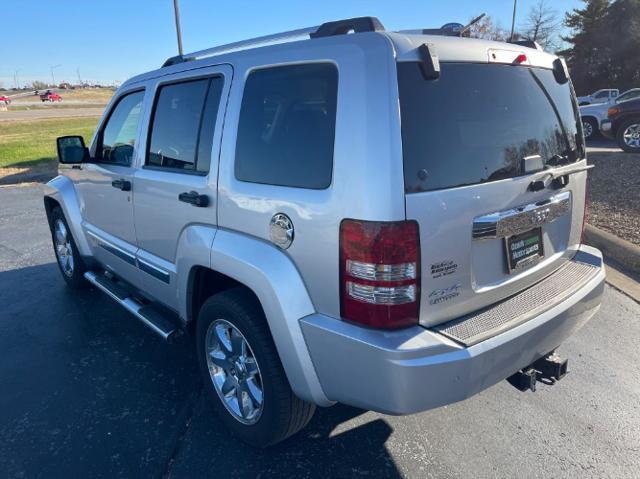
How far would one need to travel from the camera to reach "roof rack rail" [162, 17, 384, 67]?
2143mm

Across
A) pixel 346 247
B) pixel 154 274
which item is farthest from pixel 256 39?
pixel 154 274

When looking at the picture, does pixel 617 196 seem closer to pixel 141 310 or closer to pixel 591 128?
pixel 141 310

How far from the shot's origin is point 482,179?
6.89ft

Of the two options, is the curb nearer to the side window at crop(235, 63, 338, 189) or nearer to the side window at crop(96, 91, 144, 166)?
the side window at crop(235, 63, 338, 189)

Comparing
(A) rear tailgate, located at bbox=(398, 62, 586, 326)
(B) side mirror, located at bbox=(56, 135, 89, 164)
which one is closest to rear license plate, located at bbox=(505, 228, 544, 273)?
(A) rear tailgate, located at bbox=(398, 62, 586, 326)

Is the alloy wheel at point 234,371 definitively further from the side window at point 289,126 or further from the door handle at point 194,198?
the side window at point 289,126

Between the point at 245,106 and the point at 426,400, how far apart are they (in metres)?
1.64

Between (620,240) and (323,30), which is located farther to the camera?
(620,240)

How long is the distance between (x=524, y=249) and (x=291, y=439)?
5.32ft

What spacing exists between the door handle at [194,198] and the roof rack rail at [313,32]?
0.85 meters

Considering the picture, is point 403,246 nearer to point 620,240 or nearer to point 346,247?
point 346,247

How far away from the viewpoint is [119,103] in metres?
3.81

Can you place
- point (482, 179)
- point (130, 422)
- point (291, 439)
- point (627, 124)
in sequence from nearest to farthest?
point (482, 179)
point (291, 439)
point (130, 422)
point (627, 124)

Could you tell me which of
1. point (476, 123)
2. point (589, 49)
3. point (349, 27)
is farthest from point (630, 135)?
point (589, 49)
